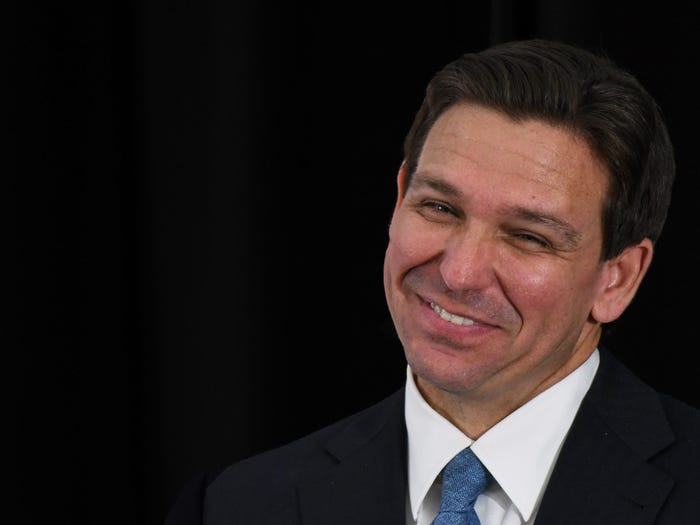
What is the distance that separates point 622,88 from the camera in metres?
1.95

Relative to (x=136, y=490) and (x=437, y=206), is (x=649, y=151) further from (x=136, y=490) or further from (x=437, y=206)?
(x=136, y=490)

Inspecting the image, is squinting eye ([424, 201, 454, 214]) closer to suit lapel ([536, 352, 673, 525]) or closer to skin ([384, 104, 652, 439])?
skin ([384, 104, 652, 439])

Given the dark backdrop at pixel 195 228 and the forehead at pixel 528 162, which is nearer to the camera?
the forehead at pixel 528 162

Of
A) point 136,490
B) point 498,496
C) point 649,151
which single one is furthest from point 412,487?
point 136,490

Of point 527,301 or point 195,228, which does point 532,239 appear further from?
point 195,228

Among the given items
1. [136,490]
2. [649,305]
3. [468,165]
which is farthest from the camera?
[136,490]

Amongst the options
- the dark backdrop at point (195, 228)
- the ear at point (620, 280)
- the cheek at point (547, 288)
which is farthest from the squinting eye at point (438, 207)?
the dark backdrop at point (195, 228)

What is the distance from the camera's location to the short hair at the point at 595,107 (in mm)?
1925

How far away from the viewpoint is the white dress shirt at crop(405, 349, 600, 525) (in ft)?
6.60

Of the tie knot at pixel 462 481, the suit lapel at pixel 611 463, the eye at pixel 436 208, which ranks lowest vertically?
the tie knot at pixel 462 481

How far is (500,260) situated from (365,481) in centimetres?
37

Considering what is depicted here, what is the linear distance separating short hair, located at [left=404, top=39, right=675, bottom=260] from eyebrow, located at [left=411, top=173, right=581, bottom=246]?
5 centimetres

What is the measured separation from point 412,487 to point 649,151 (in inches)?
20.7

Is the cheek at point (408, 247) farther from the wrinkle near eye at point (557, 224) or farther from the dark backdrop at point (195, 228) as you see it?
the dark backdrop at point (195, 228)
